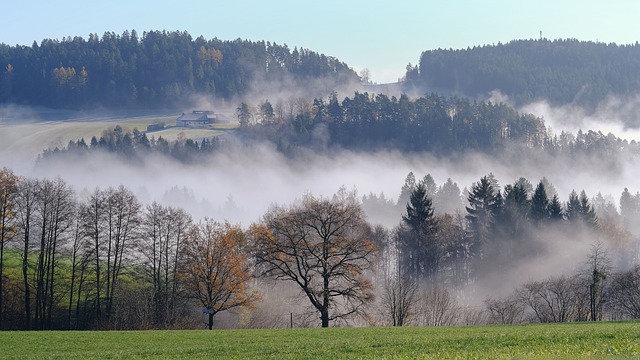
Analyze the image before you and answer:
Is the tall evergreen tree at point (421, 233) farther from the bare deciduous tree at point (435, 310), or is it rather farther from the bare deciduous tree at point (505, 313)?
the bare deciduous tree at point (505, 313)

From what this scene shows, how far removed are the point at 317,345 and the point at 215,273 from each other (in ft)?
111

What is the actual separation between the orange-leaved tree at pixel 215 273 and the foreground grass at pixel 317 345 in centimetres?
1836

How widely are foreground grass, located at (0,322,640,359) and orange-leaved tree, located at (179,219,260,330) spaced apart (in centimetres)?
1836

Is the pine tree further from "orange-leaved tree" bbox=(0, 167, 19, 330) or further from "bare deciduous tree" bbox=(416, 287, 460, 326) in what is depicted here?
"orange-leaved tree" bbox=(0, 167, 19, 330)

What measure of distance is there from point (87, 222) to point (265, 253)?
16.9 meters

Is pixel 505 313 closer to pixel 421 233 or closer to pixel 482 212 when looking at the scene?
pixel 421 233

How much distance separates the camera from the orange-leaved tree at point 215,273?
60.4 meters

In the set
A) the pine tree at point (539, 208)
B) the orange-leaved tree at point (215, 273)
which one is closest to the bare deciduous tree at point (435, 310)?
the orange-leaved tree at point (215, 273)

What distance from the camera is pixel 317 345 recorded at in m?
29.7

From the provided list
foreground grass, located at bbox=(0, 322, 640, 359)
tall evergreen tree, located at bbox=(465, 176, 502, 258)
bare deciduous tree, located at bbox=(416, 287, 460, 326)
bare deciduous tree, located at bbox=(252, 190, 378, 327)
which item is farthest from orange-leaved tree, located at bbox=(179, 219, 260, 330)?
tall evergreen tree, located at bbox=(465, 176, 502, 258)

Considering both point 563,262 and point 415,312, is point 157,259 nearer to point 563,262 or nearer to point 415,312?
point 415,312

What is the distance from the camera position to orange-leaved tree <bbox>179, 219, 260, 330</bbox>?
60.4m

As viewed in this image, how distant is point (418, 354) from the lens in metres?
23.3

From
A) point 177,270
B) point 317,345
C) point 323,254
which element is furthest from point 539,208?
point 317,345
